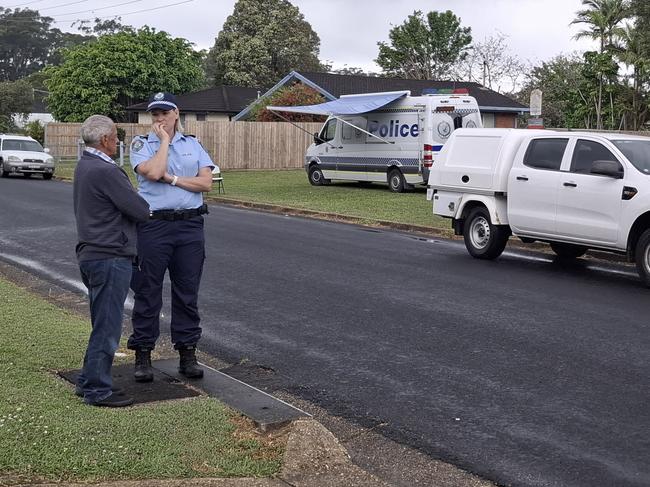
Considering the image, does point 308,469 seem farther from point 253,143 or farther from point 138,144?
point 253,143

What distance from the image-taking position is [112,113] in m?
56.7

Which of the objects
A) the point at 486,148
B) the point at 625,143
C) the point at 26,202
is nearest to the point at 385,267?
the point at 486,148

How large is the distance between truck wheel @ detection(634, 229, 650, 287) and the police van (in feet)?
45.7

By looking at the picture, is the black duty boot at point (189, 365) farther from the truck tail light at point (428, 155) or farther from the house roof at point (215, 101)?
the house roof at point (215, 101)

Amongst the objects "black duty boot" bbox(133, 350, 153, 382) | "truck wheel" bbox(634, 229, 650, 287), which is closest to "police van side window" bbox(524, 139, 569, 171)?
"truck wheel" bbox(634, 229, 650, 287)

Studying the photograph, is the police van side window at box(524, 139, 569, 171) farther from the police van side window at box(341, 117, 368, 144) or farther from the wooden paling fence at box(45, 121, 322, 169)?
the wooden paling fence at box(45, 121, 322, 169)

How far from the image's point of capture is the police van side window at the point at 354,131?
1084 inches

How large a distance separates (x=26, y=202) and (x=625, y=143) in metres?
15.4

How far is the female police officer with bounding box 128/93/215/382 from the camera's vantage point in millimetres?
6328

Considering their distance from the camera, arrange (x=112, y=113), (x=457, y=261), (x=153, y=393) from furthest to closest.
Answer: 1. (x=112, y=113)
2. (x=457, y=261)
3. (x=153, y=393)

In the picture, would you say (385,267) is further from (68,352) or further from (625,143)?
(68,352)

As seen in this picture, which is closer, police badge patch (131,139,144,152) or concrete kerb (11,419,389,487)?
concrete kerb (11,419,389,487)

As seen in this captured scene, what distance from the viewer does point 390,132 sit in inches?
1047

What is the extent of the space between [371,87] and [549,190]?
37.3 meters
